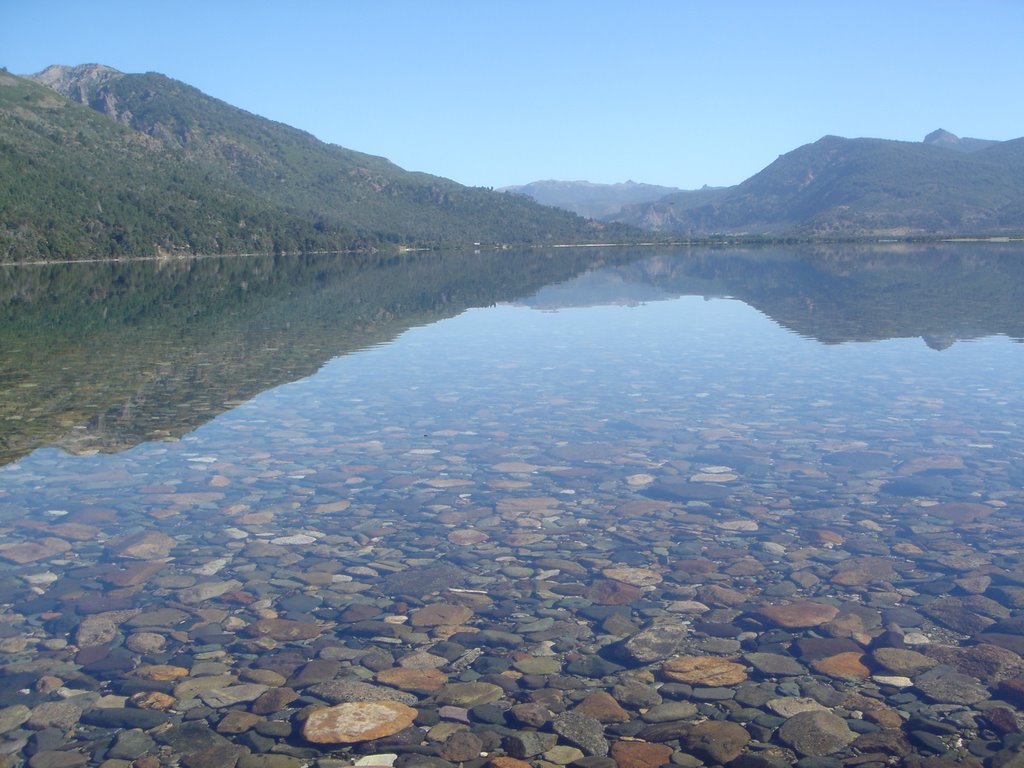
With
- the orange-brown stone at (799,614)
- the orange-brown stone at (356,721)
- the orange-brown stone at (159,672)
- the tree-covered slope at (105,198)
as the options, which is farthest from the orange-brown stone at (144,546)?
the tree-covered slope at (105,198)

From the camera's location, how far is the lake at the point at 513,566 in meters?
5.78

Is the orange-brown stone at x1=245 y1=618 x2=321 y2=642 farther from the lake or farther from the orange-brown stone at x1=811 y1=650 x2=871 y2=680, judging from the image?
the orange-brown stone at x1=811 y1=650 x2=871 y2=680

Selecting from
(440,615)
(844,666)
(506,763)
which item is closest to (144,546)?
(440,615)

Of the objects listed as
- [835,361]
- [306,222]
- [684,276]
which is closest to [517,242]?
[306,222]

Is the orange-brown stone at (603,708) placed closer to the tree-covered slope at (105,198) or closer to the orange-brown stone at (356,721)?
the orange-brown stone at (356,721)

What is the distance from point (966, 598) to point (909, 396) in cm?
943

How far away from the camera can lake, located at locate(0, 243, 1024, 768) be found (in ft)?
19.0

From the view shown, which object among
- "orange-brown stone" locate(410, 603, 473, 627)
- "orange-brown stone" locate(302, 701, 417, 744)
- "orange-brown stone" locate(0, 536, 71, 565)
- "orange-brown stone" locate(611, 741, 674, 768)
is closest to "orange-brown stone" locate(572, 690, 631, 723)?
"orange-brown stone" locate(611, 741, 674, 768)

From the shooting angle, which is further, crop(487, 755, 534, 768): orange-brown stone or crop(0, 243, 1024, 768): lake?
crop(0, 243, 1024, 768): lake

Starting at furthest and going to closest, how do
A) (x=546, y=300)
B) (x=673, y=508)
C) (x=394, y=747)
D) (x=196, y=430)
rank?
(x=546, y=300) < (x=196, y=430) < (x=673, y=508) < (x=394, y=747)

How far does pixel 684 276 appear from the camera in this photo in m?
63.0

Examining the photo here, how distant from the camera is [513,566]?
8.46 m

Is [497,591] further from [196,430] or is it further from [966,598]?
[196,430]

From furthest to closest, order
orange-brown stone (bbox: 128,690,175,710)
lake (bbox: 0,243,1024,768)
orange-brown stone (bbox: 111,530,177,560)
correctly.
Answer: orange-brown stone (bbox: 111,530,177,560) < orange-brown stone (bbox: 128,690,175,710) < lake (bbox: 0,243,1024,768)
